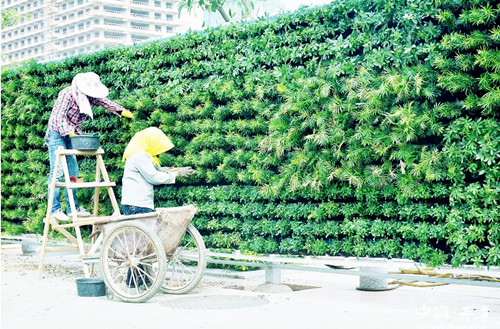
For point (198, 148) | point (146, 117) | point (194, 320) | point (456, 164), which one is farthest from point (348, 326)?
point (146, 117)

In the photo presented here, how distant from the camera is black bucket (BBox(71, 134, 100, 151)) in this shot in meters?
7.89

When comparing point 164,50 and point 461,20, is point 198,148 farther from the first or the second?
point 461,20

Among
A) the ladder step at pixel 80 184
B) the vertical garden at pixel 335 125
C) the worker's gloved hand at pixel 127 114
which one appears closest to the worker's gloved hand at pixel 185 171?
the vertical garden at pixel 335 125

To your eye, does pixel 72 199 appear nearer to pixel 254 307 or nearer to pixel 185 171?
pixel 185 171

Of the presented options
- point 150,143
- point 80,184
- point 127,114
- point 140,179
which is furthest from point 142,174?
point 127,114

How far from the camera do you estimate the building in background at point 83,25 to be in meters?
128

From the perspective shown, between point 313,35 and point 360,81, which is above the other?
point 313,35

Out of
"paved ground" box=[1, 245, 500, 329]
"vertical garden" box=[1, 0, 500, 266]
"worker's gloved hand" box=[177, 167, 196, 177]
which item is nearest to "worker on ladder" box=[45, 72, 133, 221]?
"vertical garden" box=[1, 0, 500, 266]

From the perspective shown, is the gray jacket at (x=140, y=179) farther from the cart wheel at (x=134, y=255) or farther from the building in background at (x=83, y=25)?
the building in background at (x=83, y=25)

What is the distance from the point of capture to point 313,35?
7.04m

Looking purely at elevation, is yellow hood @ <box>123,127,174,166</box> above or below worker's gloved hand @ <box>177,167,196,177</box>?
above

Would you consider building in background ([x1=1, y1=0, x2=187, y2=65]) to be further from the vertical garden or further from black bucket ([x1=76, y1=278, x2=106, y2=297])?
black bucket ([x1=76, y1=278, x2=106, y2=297])

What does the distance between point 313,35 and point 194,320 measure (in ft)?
10.1

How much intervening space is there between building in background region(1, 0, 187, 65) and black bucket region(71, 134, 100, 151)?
392 ft
